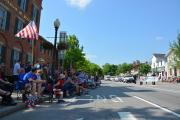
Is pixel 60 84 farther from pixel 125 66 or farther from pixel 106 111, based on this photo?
pixel 125 66

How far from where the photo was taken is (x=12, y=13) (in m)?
28.5

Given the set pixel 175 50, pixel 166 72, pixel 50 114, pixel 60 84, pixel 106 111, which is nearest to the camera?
pixel 50 114

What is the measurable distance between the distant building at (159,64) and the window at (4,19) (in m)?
85.7

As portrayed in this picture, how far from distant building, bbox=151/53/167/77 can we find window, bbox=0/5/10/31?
3374 inches

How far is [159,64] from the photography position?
11781 cm

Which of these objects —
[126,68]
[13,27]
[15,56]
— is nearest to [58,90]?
[13,27]

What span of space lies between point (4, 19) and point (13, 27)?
6.11ft

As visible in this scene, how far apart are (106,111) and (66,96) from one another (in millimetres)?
8162

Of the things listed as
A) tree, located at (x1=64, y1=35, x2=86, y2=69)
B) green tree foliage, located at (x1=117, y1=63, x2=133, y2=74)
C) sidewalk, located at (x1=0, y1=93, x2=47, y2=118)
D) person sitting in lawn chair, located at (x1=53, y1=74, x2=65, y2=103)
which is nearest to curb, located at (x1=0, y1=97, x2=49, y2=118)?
sidewalk, located at (x1=0, y1=93, x2=47, y2=118)

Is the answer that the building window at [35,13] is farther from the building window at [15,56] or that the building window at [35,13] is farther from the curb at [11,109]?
the curb at [11,109]

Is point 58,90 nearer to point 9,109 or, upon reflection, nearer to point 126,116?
point 9,109

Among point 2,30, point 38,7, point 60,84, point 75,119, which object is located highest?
point 38,7

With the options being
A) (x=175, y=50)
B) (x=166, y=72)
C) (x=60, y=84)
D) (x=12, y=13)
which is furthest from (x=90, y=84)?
(x=166, y=72)

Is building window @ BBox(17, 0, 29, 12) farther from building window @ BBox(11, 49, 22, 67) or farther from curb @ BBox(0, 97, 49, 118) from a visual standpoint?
curb @ BBox(0, 97, 49, 118)
